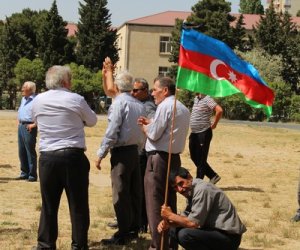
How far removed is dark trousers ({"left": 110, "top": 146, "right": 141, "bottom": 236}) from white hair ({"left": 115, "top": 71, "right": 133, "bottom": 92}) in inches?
26.5

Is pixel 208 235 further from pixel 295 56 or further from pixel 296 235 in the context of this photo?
pixel 295 56

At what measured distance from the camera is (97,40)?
180ft

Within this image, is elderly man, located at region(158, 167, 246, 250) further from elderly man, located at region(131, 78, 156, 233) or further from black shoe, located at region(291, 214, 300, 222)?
black shoe, located at region(291, 214, 300, 222)

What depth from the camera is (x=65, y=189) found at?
643cm

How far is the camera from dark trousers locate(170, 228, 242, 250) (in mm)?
5812

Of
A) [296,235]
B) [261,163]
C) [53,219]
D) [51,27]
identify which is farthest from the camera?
[51,27]

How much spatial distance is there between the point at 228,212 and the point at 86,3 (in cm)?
5272

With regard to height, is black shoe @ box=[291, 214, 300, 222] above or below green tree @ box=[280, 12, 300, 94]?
below

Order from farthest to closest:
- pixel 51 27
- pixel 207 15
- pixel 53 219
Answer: pixel 207 15 < pixel 51 27 < pixel 53 219

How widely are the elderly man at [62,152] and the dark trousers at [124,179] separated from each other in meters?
0.59

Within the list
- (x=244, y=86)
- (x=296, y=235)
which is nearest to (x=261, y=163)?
(x=296, y=235)

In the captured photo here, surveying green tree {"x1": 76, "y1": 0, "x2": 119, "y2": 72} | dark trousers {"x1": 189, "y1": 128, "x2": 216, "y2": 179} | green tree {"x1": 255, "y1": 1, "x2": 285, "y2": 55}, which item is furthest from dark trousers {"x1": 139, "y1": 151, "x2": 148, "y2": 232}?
green tree {"x1": 255, "y1": 1, "x2": 285, "y2": 55}

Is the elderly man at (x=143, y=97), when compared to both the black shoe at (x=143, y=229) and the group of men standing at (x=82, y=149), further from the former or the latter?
the black shoe at (x=143, y=229)

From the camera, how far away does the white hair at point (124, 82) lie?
277 inches
